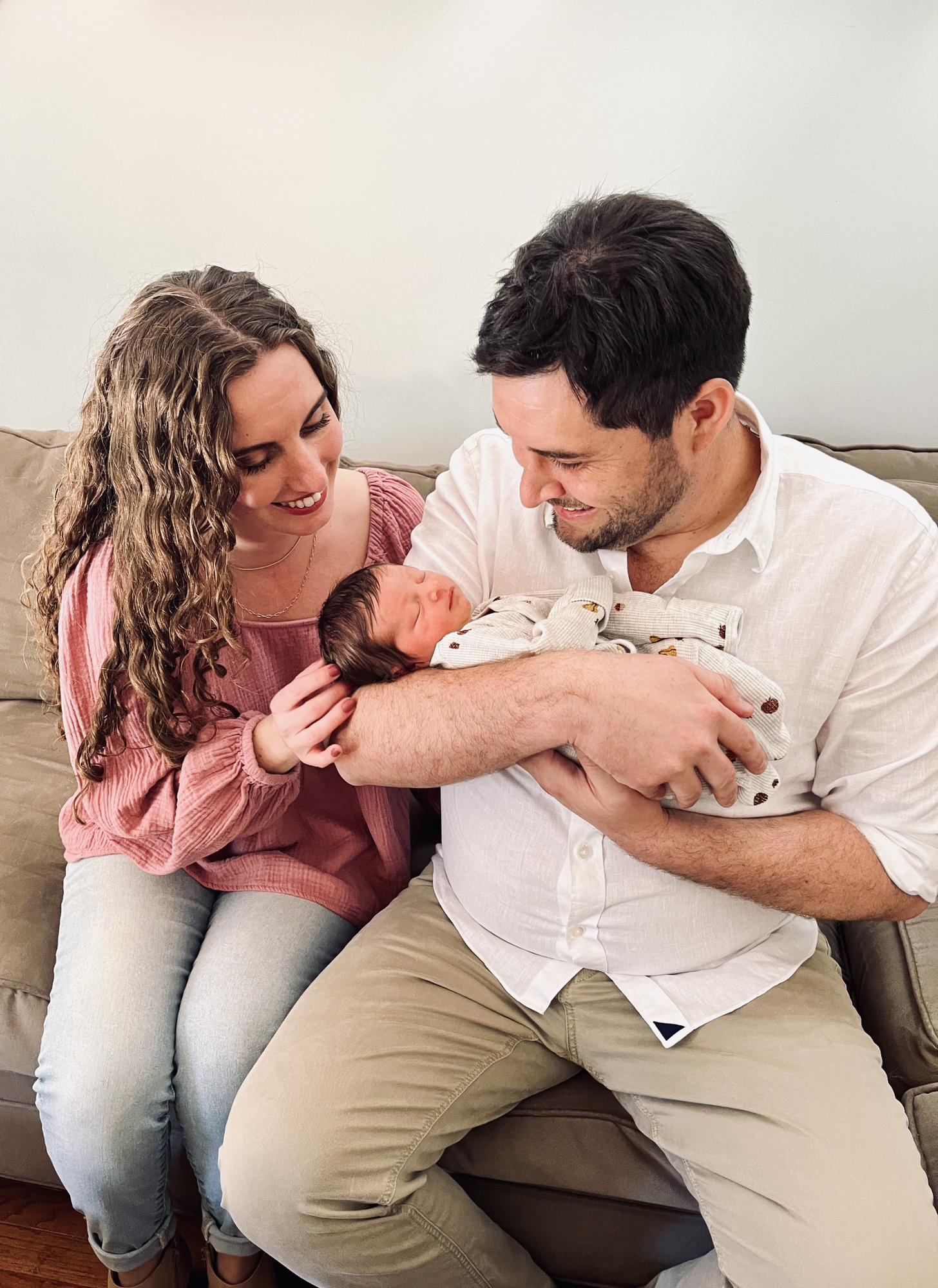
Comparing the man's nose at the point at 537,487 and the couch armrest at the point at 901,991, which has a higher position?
the man's nose at the point at 537,487

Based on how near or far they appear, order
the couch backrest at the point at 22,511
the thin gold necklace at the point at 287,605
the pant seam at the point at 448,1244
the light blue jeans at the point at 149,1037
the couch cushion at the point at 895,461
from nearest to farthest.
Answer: the pant seam at the point at 448,1244 < the light blue jeans at the point at 149,1037 < the thin gold necklace at the point at 287,605 < the couch cushion at the point at 895,461 < the couch backrest at the point at 22,511

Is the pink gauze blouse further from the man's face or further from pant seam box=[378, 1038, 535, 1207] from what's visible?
the man's face

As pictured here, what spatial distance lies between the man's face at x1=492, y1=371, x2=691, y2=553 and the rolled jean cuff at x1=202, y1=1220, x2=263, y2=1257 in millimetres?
1075

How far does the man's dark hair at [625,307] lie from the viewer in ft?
3.60

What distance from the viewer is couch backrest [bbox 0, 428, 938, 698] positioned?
6.53 feet

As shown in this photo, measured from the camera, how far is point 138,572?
4.50ft

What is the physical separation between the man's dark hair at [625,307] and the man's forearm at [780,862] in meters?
0.50

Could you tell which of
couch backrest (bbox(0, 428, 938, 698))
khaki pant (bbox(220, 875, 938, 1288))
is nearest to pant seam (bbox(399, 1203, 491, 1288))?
khaki pant (bbox(220, 875, 938, 1288))

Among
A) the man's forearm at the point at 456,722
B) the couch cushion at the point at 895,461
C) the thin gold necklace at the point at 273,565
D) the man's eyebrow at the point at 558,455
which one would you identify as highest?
the man's eyebrow at the point at 558,455

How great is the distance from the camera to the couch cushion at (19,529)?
1.99 m

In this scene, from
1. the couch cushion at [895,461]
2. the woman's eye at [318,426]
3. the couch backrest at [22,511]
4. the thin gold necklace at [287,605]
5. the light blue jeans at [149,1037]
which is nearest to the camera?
the light blue jeans at [149,1037]

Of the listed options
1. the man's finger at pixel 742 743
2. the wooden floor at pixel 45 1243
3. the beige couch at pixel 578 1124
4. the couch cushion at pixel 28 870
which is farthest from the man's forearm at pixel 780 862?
the wooden floor at pixel 45 1243

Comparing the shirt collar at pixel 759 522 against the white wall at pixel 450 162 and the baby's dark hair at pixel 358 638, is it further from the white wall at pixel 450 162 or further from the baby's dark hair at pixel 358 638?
A: the white wall at pixel 450 162

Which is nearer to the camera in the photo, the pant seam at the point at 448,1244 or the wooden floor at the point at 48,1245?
the pant seam at the point at 448,1244
